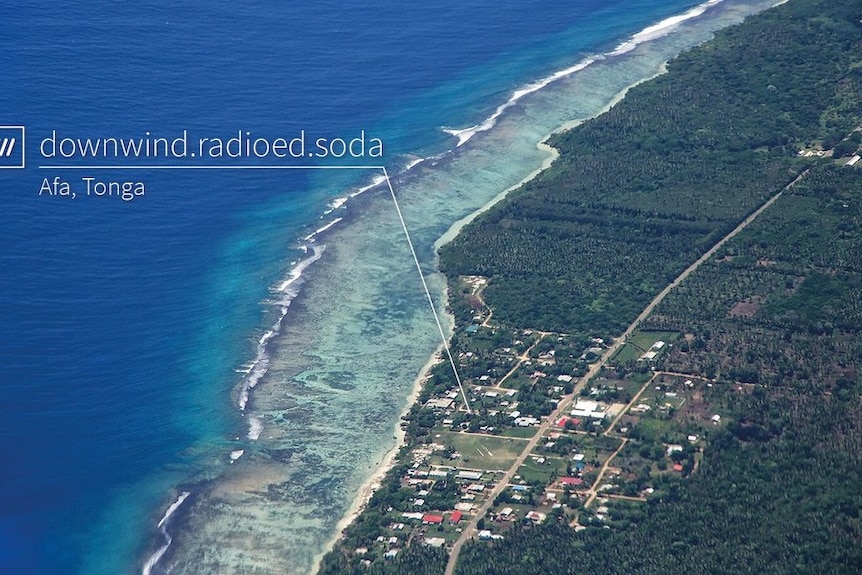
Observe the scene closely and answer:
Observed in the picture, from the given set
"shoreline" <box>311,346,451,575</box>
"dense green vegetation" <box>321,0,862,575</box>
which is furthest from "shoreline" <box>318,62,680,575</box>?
"dense green vegetation" <box>321,0,862,575</box>

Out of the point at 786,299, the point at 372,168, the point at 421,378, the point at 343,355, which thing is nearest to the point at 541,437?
the point at 421,378

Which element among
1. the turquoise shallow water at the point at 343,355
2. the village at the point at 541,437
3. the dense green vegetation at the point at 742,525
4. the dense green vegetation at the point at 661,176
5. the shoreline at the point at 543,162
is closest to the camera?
the dense green vegetation at the point at 742,525

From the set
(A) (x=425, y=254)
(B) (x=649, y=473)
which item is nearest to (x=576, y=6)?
(A) (x=425, y=254)

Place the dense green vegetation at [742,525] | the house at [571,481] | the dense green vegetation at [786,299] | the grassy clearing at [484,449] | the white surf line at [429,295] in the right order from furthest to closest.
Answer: the white surf line at [429,295] → the dense green vegetation at [786,299] → the grassy clearing at [484,449] → the house at [571,481] → the dense green vegetation at [742,525]

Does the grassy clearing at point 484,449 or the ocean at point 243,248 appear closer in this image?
the ocean at point 243,248

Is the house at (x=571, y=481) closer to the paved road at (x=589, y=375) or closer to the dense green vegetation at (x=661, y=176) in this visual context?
the paved road at (x=589, y=375)

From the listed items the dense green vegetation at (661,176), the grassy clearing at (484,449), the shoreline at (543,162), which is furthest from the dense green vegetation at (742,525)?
the shoreline at (543,162)

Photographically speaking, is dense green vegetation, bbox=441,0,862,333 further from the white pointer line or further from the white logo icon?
the white logo icon
